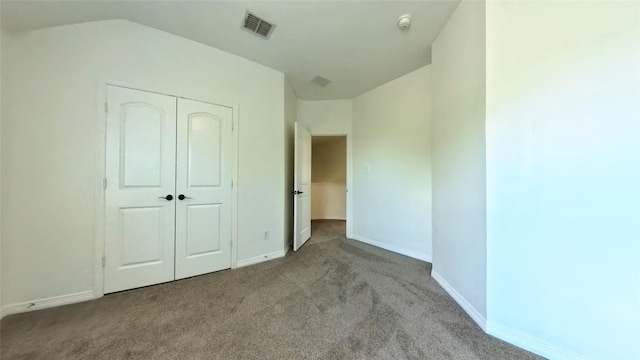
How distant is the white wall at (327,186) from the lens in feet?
19.2

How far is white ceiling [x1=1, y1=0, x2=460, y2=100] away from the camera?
1746 millimetres

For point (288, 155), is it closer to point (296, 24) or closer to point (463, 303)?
point (296, 24)

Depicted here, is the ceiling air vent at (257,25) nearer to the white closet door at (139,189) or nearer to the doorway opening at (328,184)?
the white closet door at (139,189)

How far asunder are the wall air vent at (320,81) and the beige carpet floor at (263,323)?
2.69 metres

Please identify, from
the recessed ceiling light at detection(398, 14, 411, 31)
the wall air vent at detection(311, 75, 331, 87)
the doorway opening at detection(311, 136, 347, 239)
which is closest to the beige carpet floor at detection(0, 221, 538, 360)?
the recessed ceiling light at detection(398, 14, 411, 31)

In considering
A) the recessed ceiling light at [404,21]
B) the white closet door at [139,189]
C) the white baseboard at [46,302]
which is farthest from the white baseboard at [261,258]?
the recessed ceiling light at [404,21]

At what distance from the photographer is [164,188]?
2199 millimetres

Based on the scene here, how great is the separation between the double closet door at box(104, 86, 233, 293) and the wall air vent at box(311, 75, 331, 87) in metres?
1.41

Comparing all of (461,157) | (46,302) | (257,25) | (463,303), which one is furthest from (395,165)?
(46,302)
